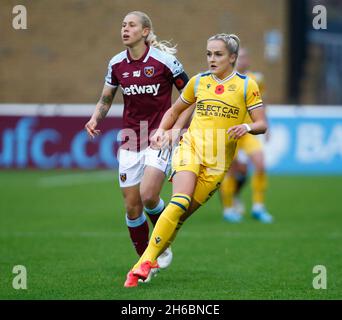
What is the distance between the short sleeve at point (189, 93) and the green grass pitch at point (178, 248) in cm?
158

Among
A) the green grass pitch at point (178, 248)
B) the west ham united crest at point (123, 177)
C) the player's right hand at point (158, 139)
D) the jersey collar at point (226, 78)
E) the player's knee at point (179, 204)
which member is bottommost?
the green grass pitch at point (178, 248)

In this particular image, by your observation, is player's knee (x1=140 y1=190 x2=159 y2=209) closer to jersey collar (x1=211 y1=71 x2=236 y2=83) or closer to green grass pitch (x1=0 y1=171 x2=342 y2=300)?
green grass pitch (x1=0 y1=171 x2=342 y2=300)

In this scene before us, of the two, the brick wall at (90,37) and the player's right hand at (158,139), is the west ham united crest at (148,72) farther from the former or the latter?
the brick wall at (90,37)

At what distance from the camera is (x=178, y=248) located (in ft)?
31.3

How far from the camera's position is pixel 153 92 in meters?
7.55

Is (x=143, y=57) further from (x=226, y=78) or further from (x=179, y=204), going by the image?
(x=179, y=204)

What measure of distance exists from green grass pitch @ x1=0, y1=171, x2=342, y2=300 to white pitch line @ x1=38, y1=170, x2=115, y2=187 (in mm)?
697

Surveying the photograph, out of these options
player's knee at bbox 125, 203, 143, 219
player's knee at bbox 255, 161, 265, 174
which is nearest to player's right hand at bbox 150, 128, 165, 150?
player's knee at bbox 125, 203, 143, 219

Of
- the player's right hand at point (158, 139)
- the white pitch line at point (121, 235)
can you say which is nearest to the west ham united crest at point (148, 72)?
the player's right hand at point (158, 139)

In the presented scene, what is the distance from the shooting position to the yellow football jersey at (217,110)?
23.2 feet

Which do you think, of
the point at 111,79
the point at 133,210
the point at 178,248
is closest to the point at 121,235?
the point at 178,248

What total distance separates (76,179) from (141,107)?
409 inches

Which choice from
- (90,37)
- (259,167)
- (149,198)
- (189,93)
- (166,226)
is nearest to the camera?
(166,226)
